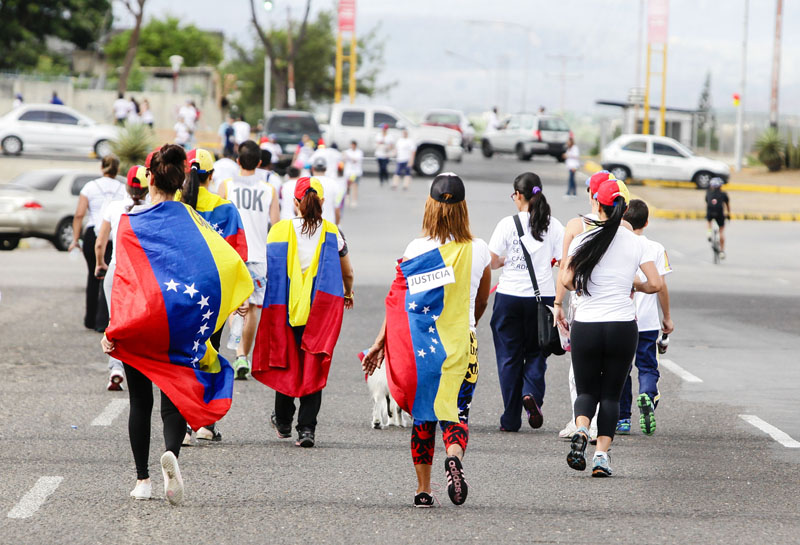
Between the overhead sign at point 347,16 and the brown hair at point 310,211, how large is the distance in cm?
3845

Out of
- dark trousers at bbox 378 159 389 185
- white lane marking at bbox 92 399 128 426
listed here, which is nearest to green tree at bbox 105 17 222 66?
dark trousers at bbox 378 159 389 185

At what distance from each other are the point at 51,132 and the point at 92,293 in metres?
25.7

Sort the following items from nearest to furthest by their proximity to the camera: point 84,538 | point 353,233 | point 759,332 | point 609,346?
1. point 84,538
2. point 609,346
3. point 759,332
4. point 353,233

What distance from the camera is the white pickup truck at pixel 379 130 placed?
36188 mm

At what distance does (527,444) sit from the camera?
7879mm

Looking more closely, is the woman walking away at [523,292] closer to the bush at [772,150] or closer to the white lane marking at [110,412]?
the white lane marking at [110,412]

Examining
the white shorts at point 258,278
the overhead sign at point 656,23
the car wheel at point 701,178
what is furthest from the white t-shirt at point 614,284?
the overhead sign at point 656,23

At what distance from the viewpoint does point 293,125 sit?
34.2 meters

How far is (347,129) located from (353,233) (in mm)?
11882

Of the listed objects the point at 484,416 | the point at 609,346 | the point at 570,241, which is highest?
the point at 570,241

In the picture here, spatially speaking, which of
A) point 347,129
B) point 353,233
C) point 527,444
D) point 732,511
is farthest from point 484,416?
point 347,129

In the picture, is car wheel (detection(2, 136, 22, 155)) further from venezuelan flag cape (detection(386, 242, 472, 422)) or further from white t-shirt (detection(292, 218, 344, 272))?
venezuelan flag cape (detection(386, 242, 472, 422))

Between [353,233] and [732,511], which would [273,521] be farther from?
[353,233]

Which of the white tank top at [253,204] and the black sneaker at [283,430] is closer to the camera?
the black sneaker at [283,430]
